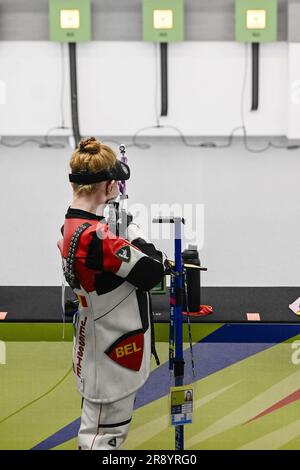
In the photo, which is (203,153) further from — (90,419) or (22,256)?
(90,419)

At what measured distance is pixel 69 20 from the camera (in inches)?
164

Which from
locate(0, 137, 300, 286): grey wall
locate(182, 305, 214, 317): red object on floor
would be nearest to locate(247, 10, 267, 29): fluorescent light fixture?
locate(0, 137, 300, 286): grey wall

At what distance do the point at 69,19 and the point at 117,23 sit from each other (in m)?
0.30

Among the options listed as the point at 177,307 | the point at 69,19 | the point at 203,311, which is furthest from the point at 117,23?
the point at 177,307

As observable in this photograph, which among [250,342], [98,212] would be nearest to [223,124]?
[250,342]

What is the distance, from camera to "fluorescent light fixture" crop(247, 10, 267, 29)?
163 inches

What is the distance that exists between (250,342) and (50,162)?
245 cm

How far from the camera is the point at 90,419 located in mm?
1925

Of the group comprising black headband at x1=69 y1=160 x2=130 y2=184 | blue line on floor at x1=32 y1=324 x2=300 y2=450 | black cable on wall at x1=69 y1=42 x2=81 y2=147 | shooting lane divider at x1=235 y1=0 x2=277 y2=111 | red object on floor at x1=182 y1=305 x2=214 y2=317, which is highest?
shooting lane divider at x1=235 y1=0 x2=277 y2=111

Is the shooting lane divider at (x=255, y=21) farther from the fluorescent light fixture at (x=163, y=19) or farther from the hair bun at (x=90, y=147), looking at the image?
the hair bun at (x=90, y=147)

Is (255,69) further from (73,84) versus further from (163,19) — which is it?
(73,84)

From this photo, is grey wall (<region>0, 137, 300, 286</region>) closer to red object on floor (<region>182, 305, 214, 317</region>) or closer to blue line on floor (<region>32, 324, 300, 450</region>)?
red object on floor (<region>182, 305, 214, 317</region>)

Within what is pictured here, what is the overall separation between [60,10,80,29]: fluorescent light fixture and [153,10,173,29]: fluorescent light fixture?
1.45ft
